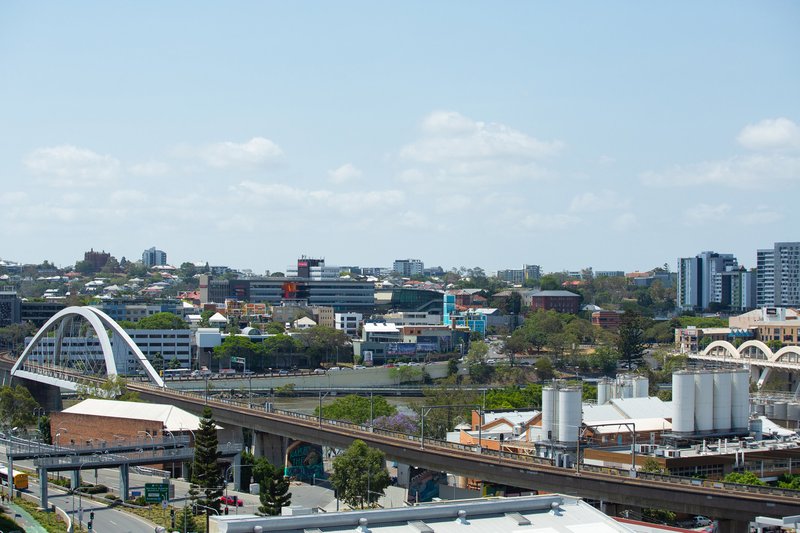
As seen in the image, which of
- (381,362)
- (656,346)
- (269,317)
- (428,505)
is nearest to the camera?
(428,505)

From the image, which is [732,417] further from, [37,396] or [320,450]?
[37,396]

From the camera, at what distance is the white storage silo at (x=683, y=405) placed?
6225 centimetres

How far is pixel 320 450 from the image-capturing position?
247 feet

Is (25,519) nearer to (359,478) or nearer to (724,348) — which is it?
(359,478)

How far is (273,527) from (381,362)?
134m

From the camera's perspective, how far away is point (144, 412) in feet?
244

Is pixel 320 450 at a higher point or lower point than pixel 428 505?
lower

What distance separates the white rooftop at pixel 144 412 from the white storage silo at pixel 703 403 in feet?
98.5

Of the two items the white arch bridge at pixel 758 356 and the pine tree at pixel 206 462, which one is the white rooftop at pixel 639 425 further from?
the white arch bridge at pixel 758 356

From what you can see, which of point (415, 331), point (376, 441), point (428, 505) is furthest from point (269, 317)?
point (428, 505)

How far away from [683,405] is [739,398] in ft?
13.2

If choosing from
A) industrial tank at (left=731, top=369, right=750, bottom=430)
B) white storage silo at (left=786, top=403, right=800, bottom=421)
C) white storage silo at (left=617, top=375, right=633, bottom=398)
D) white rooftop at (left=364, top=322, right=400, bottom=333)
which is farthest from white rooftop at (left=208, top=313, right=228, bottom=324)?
industrial tank at (left=731, top=369, right=750, bottom=430)

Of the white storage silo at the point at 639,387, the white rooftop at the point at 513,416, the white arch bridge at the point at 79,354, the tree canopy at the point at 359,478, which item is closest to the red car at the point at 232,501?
the tree canopy at the point at 359,478

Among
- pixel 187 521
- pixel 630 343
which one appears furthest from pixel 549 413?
pixel 630 343
